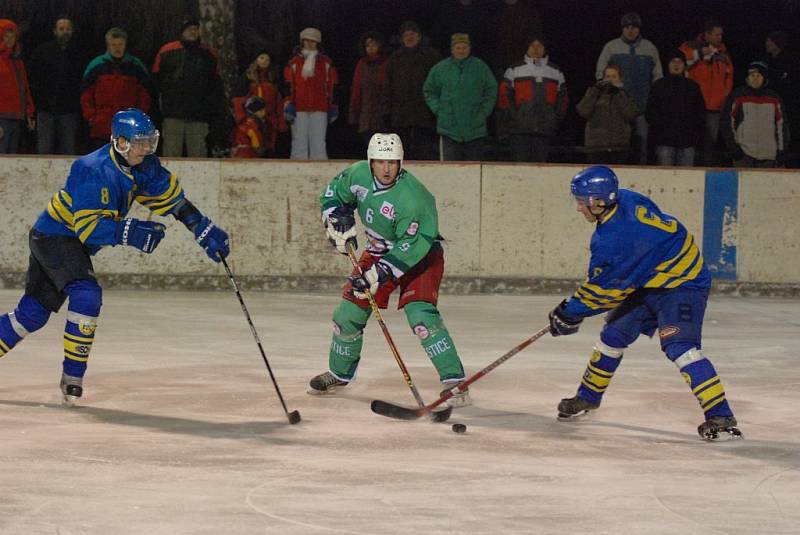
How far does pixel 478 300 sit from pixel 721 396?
4872 millimetres

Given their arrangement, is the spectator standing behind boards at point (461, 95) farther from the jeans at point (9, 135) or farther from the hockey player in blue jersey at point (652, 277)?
the hockey player in blue jersey at point (652, 277)

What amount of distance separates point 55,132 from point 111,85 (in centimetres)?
68

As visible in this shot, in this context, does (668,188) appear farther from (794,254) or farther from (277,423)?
(277,423)

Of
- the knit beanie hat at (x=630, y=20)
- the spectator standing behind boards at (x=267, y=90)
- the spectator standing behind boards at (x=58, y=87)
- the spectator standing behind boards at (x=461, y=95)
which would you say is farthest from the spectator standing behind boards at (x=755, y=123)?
the spectator standing behind boards at (x=58, y=87)

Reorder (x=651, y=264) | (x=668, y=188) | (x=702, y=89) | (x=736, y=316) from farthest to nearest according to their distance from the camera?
(x=702, y=89) → (x=668, y=188) → (x=736, y=316) → (x=651, y=264)

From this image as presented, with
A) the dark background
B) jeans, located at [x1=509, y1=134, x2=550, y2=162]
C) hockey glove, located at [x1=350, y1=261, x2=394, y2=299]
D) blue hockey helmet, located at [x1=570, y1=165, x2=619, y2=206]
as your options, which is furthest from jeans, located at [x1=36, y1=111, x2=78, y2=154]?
blue hockey helmet, located at [x1=570, y1=165, x2=619, y2=206]

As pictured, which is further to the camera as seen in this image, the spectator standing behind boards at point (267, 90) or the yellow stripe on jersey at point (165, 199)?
the spectator standing behind boards at point (267, 90)

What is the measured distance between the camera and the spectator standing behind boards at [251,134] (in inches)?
485

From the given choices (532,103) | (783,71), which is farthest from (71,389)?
(783,71)

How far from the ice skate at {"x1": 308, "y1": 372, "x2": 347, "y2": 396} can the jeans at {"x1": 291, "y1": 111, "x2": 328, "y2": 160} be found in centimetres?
507

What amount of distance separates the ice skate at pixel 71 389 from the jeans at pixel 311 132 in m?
5.61

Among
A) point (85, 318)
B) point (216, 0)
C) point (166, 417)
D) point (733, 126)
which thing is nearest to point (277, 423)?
point (166, 417)

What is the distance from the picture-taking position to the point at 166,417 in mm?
6707

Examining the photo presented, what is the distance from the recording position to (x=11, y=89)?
11922mm
